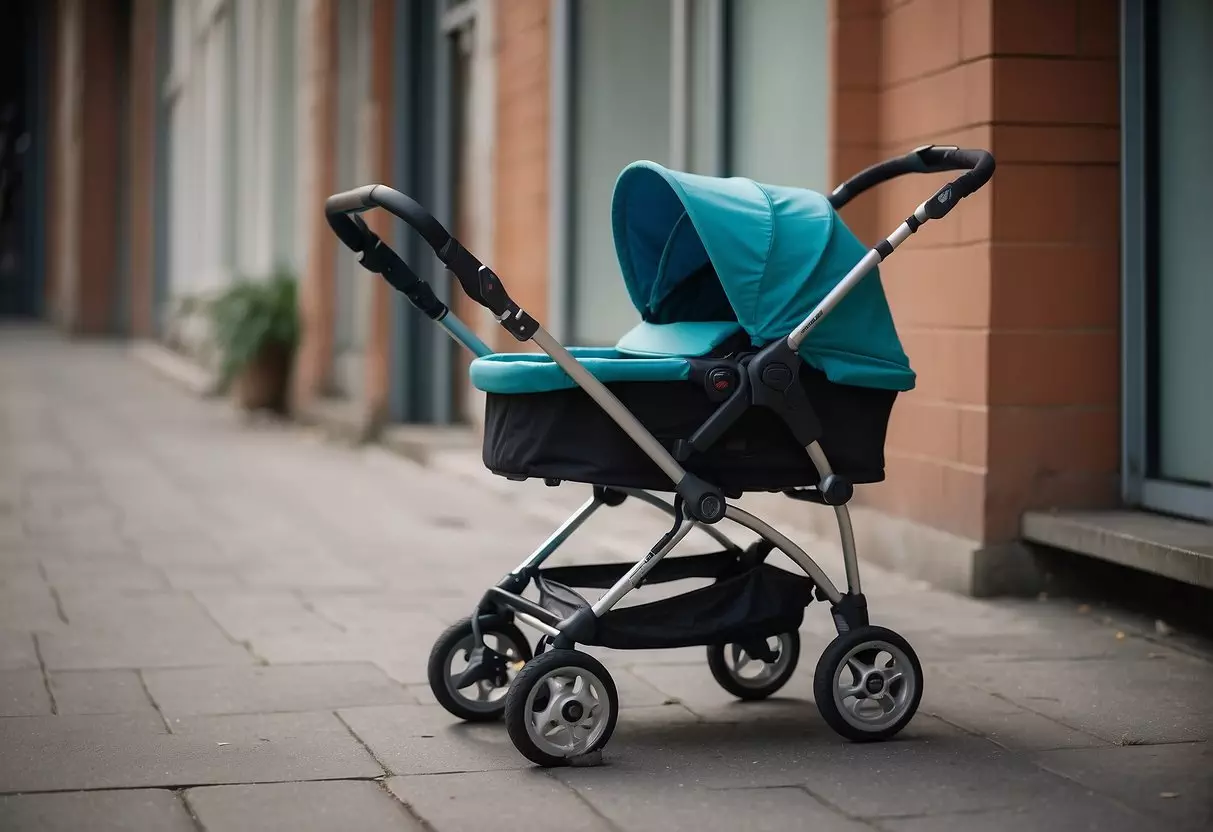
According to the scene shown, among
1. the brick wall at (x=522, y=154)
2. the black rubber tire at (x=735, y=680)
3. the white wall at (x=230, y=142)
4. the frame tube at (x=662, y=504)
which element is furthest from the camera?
the white wall at (x=230, y=142)

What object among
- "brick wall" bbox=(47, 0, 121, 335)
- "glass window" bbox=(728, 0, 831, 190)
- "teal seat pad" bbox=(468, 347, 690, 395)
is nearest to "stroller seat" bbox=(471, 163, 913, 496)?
"teal seat pad" bbox=(468, 347, 690, 395)

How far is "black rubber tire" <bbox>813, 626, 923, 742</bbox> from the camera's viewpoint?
381 centimetres

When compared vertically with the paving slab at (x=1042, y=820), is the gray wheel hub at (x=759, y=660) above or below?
above

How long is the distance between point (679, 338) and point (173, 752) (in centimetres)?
145

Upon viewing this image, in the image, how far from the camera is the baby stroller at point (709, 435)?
12.0 ft

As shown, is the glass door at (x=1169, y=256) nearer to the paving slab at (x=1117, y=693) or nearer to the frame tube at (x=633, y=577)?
the paving slab at (x=1117, y=693)

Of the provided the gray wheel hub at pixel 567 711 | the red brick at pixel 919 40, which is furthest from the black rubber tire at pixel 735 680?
the red brick at pixel 919 40

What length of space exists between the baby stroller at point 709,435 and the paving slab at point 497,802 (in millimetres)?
107

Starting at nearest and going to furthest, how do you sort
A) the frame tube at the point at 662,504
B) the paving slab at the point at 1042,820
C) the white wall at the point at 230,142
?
the paving slab at the point at 1042,820 < the frame tube at the point at 662,504 < the white wall at the point at 230,142

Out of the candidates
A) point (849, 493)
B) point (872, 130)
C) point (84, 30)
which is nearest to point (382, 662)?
point (849, 493)

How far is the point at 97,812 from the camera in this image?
131 inches

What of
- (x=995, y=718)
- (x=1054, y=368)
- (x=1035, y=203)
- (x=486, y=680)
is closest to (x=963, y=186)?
(x=995, y=718)

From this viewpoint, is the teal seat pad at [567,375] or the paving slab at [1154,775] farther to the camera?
the teal seat pad at [567,375]

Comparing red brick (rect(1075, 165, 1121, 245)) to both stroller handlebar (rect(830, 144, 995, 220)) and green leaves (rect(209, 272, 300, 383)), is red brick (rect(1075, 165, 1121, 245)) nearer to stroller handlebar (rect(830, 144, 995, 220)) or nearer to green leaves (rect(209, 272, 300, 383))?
stroller handlebar (rect(830, 144, 995, 220))
